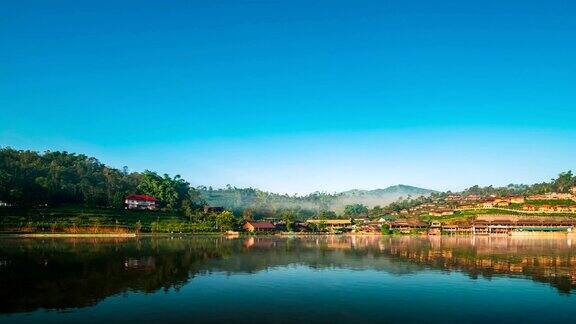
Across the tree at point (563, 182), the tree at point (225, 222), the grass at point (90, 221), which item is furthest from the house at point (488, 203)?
the grass at point (90, 221)

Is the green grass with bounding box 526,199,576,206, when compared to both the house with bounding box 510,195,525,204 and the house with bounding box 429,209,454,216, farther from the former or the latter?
the house with bounding box 429,209,454,216

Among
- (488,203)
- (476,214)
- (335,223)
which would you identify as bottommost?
(335,223)

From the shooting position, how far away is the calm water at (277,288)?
Result: 2542 cm

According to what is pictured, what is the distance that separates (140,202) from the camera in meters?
136

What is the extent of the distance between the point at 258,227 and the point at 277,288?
8929 cm

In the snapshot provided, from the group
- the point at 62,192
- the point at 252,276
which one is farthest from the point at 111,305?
the point at 62,192

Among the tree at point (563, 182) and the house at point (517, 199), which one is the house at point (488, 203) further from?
the tree at point (563, 182)

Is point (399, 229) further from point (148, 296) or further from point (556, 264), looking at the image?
point (148, 296)

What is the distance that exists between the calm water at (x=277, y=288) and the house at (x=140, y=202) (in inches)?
3218

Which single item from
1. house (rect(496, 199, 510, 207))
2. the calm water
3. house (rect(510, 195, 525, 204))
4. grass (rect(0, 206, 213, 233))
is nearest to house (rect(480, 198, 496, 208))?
house (rect(496, 199, 510, 207))

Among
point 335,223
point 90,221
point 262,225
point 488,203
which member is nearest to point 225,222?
point 262,225

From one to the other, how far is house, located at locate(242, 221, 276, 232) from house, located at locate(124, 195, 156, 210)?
31674 mm

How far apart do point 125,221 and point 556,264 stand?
84.9 meters

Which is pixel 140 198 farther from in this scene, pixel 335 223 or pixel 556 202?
pixel 556 202
